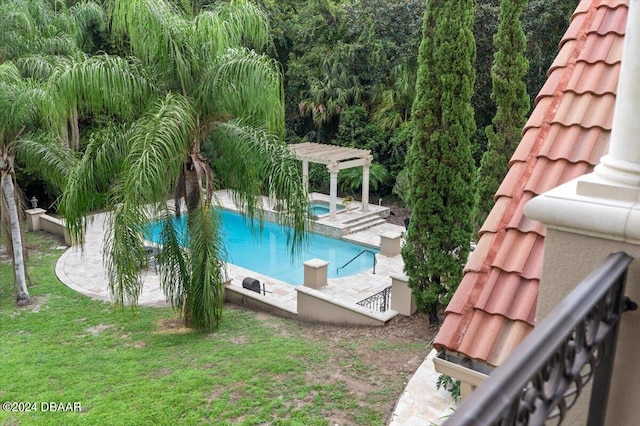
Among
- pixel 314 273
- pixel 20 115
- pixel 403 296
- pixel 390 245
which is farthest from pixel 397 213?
pixel 20 115

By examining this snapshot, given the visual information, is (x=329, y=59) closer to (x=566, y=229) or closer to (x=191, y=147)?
(x=191, y=147)

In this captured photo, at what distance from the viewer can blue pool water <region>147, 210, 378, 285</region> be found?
52.4 ft

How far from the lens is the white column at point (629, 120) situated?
1803mm

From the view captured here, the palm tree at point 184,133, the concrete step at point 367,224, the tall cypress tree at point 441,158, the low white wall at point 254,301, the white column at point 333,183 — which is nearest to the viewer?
the palm tree at point 184,133

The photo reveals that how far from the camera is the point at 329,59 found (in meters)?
23.5

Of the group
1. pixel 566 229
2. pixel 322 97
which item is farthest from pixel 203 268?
pixel 322 97

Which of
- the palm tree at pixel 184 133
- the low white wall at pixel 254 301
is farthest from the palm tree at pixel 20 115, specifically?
the low white wall at pixel 254 301

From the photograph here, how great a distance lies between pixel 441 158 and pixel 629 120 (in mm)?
8302

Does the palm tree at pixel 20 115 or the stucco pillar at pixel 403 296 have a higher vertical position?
the palm tree at pixel 20 115

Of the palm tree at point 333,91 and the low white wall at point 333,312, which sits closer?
the low white wall at point 333,312

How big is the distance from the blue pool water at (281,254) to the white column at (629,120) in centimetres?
1306

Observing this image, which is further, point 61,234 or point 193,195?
point 61,234

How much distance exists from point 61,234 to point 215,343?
9987 mm

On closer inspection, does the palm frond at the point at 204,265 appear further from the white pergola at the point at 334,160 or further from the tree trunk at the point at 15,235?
the white pergola at the point at 334,160
